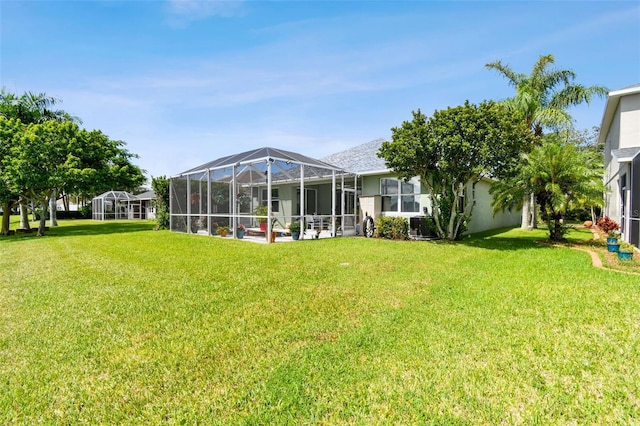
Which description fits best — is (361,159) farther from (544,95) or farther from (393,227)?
(544,95)

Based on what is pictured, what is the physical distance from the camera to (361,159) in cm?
1800

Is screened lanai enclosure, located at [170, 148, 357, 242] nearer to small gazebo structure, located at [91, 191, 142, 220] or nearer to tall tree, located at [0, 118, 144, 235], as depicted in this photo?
Result: tall tree, located at [0, 118, 144, 235]

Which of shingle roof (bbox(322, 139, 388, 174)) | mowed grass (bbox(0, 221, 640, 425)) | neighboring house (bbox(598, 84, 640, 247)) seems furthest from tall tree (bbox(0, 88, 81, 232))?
neighboring house (bbox(598, 84, 640, 247))

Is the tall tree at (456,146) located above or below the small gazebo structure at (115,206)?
above

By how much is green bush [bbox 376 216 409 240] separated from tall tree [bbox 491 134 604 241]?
3.86 meters

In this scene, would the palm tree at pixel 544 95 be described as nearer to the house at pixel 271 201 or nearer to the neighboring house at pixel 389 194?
the neighboring house at pixel 389 194

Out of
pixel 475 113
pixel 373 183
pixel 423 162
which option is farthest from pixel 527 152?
pixel 373 183

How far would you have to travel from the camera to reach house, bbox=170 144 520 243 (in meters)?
13.7

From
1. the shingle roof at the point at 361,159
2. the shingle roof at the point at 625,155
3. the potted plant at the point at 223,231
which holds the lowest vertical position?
the potted plant at the point at 223,231

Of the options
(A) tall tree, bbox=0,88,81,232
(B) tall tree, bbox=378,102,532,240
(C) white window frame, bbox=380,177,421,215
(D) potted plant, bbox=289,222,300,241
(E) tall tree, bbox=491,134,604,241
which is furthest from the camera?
(A) tall tree, bbox=0,88,81,232

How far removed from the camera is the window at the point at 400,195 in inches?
574

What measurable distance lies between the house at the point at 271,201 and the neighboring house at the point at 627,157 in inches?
186

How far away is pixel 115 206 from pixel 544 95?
132 ft

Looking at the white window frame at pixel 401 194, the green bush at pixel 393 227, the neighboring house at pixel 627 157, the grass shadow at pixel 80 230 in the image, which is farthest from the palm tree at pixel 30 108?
the neighboring house at pixel 627 157
